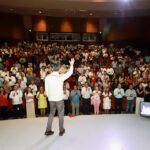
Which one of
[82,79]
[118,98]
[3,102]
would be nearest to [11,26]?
[82,79]

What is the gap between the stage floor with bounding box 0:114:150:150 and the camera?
8.71ft

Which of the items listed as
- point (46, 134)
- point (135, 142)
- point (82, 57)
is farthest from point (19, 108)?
point (82, 57)

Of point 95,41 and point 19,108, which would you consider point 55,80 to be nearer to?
point 19,108

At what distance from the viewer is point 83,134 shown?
10.00 feet

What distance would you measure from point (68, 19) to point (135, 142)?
49.5 ft

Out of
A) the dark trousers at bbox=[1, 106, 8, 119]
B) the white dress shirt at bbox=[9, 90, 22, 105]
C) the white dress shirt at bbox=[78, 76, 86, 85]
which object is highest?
the white dress shirt at bbox=[78, 76, 86, 85]

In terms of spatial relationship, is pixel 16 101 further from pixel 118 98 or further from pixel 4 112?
pixel 118 98

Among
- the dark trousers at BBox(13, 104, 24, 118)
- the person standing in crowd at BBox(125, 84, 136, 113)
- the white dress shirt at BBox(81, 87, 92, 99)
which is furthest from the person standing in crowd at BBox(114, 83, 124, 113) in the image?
the dark trousers at BBox(13, 104, 24, 118)

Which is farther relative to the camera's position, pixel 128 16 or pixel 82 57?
pixel 128 16

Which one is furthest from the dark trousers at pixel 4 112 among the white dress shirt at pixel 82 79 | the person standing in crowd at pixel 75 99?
the white dress shirt at pixel 82 79

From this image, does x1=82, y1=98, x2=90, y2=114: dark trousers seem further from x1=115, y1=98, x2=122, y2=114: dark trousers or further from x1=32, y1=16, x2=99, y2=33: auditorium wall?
x1=32, y1=16, x2=99, y2=33: auditorium wall

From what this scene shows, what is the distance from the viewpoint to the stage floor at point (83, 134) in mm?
2654

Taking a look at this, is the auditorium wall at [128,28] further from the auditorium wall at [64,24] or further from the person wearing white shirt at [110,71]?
the person wearing white shirt at [110,71]

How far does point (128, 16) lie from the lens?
15391mm
